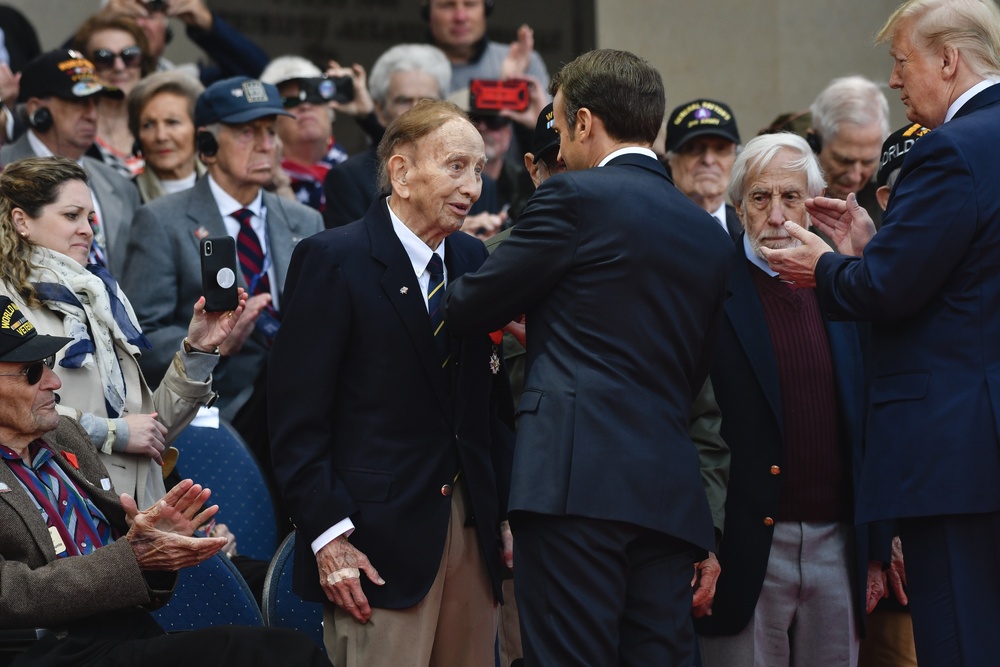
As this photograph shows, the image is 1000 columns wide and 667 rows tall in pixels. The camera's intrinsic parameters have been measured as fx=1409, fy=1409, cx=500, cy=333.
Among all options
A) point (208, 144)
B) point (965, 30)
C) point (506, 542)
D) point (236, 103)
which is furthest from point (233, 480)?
point (965, 30)

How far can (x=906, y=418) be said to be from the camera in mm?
3312

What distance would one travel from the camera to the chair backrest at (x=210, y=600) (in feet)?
12.5

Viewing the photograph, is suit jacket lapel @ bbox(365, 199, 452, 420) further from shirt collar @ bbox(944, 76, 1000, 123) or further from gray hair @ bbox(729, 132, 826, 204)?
shirt collar @ bbox(944, 76, 1000, 123)

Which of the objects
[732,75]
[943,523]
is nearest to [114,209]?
[943,523]

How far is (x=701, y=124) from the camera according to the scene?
5.38 metres

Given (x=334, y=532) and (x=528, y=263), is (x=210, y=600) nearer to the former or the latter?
(x=334, y=532)

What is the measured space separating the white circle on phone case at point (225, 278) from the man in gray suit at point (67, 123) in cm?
151

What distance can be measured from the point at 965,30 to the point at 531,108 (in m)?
3.21

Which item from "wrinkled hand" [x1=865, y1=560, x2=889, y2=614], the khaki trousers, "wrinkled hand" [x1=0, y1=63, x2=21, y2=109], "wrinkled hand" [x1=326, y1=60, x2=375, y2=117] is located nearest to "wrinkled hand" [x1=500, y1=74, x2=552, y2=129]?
"wrinkled hand" [x1=326, y1=60, x2=375, y2=117]

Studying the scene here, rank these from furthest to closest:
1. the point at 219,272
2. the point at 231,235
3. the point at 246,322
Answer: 1. the point at 231,235
2. the point at 246,322
3. the point at 219,272

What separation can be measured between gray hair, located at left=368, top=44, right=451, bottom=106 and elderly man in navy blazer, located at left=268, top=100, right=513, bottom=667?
2.75 m

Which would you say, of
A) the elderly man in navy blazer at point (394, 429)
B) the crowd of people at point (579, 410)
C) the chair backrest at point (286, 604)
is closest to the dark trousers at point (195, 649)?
the crowd of people at point (579, 410)

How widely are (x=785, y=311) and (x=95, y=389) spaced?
203 centimetres

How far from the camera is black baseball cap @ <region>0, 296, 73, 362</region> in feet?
11.6
